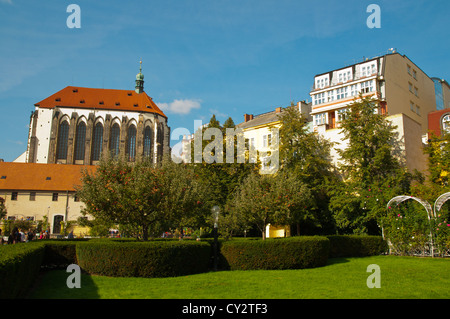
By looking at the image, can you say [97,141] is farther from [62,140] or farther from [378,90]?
[378,90]

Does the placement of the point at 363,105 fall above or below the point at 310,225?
above

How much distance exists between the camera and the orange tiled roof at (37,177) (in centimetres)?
5522

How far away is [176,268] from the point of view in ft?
48.3

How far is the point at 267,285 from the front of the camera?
12453 mm

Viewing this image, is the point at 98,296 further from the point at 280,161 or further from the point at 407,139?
the point at 407,139

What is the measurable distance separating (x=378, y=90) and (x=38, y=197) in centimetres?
5074

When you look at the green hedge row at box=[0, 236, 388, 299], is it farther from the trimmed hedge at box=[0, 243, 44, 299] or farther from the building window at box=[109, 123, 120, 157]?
the building window at box=[109, 123, 120, 157]

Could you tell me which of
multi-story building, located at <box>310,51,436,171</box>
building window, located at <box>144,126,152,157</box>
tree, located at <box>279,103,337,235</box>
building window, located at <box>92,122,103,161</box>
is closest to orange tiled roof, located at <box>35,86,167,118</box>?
building window, located at <box>144,126,152,157</box>

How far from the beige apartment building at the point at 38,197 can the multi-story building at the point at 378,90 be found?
3672 centimetres

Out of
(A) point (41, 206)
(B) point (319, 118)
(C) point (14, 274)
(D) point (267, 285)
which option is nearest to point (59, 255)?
(C) point (14, 274)

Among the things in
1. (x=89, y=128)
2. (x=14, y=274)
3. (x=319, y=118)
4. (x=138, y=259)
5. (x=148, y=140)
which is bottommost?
(x=138, y=259)

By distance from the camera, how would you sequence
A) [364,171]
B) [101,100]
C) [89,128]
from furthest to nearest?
[101,100], [89,128], [364,171]

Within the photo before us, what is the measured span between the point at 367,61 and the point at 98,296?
4550cm
